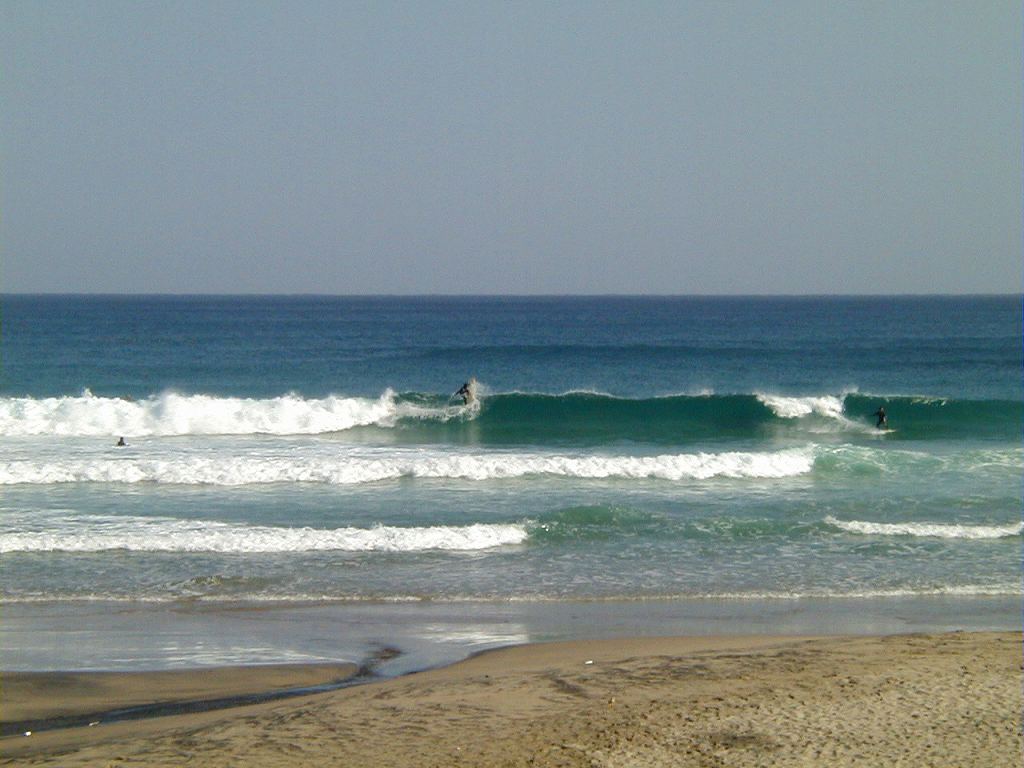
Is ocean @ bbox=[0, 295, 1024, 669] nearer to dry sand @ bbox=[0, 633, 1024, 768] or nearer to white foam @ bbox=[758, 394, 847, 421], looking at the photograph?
white foam @ bbox=[758, 394, 847, 421]

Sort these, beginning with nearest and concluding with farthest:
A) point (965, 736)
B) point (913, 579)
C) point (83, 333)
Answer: point (965, 736)
point (913, 579)
point (83, 333)

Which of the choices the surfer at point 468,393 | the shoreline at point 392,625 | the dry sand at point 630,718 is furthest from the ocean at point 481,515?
the dry sand at point 630,718

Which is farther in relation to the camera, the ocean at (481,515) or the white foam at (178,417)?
the white foam at (178,417)

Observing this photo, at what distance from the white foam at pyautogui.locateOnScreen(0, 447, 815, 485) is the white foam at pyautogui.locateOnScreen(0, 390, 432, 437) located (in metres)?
3.94

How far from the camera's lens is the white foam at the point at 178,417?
22688mm

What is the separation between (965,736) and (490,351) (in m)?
41.0

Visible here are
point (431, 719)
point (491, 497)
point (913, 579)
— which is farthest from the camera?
point (491, 497)

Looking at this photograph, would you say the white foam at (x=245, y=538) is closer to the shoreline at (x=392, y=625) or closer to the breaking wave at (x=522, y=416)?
the shoreline at (x=392, y=625)

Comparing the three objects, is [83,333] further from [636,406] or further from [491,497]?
[491,497]

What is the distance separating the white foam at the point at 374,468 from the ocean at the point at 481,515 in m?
0.06

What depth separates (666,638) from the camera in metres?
9.66

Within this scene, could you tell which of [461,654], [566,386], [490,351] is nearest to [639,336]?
[490,351]

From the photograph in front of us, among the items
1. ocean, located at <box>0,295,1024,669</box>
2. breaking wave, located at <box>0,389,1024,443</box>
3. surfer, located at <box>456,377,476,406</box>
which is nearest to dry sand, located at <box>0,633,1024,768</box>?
ocean, located at <box>0,295,1024,669</box>

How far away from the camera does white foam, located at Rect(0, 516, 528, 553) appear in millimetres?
13078
